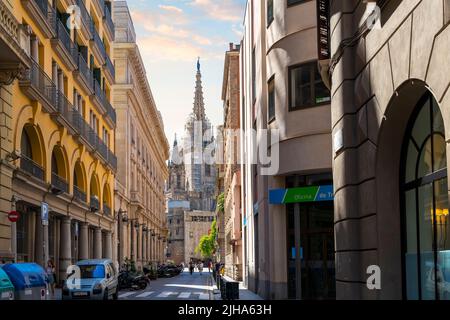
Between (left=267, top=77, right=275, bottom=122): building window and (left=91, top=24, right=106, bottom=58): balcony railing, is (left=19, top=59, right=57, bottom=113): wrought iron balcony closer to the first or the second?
(left=267, top=77, right=275, bottom=122): building window

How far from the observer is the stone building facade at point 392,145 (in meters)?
9.45

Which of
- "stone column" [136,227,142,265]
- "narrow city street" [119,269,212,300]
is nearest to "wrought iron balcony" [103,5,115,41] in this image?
"narrow city street" [119,269,212,300]

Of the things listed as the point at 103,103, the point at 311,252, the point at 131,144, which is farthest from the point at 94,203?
the point at 131,144

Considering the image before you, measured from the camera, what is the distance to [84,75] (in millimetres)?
42844

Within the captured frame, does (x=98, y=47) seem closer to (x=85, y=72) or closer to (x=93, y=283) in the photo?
(x=85, y=72)

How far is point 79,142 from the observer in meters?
41.7

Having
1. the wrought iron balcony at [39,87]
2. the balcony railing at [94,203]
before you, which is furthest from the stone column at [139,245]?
the wrought iron balcony at [39,87]

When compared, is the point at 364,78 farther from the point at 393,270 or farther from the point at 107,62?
the point at 107,62

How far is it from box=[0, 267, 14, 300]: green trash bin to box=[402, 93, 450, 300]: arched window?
6504mm

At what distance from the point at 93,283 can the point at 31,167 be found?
5970 millimetres

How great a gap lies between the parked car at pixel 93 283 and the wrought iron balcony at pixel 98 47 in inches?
799

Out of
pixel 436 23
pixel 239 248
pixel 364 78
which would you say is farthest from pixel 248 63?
pixel 436 23
